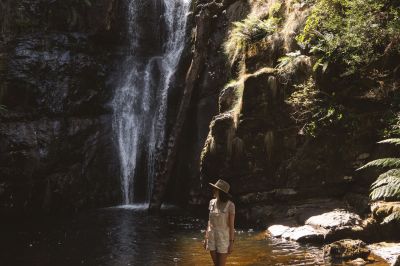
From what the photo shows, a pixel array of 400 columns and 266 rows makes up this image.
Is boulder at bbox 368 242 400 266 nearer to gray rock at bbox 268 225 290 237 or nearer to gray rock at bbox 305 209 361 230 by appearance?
gray rock at bbox 305 209 361 230

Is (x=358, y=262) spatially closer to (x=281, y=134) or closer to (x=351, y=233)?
(x=351, y=233)

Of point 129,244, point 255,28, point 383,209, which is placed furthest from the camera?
point 255,28

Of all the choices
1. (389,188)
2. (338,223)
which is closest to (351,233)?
(338,223)

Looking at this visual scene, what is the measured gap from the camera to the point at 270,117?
13.6m

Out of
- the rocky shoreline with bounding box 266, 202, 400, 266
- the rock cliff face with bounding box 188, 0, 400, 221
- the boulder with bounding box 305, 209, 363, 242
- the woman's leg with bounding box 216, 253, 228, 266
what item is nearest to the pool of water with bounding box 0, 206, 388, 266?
the rocky shoreline with bounding box 266, 202, 400, 266

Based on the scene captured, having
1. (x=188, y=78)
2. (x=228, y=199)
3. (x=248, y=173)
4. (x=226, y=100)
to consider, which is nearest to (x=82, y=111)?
(x=188, y=78)

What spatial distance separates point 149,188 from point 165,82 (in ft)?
16.9

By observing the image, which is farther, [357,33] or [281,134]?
[281,134]

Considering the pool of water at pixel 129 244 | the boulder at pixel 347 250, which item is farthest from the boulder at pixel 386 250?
the pool of water at pixel 129 244

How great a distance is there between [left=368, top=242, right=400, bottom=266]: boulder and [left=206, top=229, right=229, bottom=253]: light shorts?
370cm

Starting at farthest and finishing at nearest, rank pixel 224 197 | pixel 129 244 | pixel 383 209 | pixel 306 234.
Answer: pixel 129 244
pixel 306 234
pixel 383 209
pixel 224 197

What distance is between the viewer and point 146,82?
21391 mm

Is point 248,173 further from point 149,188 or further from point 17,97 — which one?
point 17,97

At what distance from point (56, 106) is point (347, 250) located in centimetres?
1470
